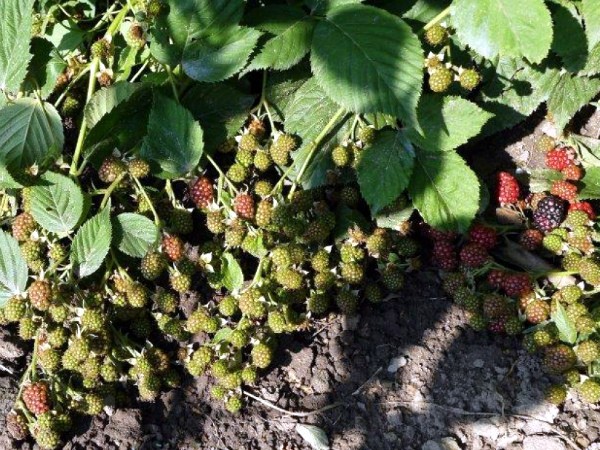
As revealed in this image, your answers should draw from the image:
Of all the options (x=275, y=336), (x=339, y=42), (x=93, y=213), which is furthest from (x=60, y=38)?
(x=275, y=336)

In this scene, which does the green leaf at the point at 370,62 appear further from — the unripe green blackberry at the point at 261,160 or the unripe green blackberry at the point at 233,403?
the unripe green blackberry at the point at 233,403

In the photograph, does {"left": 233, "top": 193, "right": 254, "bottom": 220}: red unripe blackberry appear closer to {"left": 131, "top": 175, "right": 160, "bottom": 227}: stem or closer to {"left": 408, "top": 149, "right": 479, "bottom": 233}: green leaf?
{"left": 131, "top": 175, "right": 160, "bottom": 227}: stem

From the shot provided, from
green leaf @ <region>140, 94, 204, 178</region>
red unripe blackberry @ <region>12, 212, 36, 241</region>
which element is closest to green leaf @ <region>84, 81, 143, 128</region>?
green leaf @ <region>140, 94, 204, 178</region>

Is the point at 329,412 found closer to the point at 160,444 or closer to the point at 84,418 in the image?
the point at 160,444

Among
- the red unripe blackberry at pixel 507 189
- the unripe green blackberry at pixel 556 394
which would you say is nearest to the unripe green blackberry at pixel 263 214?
the red unripe blackberry at pixel 507 189

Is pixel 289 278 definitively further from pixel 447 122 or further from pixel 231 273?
pixel 447 122
